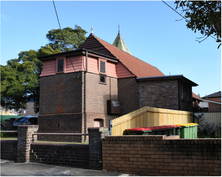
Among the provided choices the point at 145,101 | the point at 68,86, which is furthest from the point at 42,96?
the point at 145,101

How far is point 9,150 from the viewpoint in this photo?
10297mm

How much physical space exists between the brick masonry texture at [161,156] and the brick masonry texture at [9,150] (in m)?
4.29

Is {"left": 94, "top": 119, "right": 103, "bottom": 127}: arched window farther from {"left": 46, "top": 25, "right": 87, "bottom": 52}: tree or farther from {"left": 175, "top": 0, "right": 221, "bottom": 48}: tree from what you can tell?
{"left": 46, "top": 25, "right": 87, "bottom": 52}: tree

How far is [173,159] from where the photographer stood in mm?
7156

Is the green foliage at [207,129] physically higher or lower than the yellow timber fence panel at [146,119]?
lower

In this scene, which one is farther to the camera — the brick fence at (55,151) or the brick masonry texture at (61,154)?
the brick masonry texture at (61,154)

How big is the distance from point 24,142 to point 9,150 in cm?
105

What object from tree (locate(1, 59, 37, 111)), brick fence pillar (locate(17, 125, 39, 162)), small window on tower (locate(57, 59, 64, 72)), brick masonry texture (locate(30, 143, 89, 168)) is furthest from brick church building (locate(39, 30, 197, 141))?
brick masonry texture (locate(30, 143, 89, 168))

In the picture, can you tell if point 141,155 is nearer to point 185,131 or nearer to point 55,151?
point 55,151

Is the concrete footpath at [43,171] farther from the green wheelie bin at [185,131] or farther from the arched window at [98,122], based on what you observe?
the arched window at [98,122]

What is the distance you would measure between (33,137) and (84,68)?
31.9 ft

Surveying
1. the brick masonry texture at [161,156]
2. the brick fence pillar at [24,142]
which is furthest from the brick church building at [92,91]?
the brick masonry texture at [161,156]

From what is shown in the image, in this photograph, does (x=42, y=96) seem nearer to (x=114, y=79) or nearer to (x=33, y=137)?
(x=114, y=79)

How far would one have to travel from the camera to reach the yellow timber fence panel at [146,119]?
11.9m
